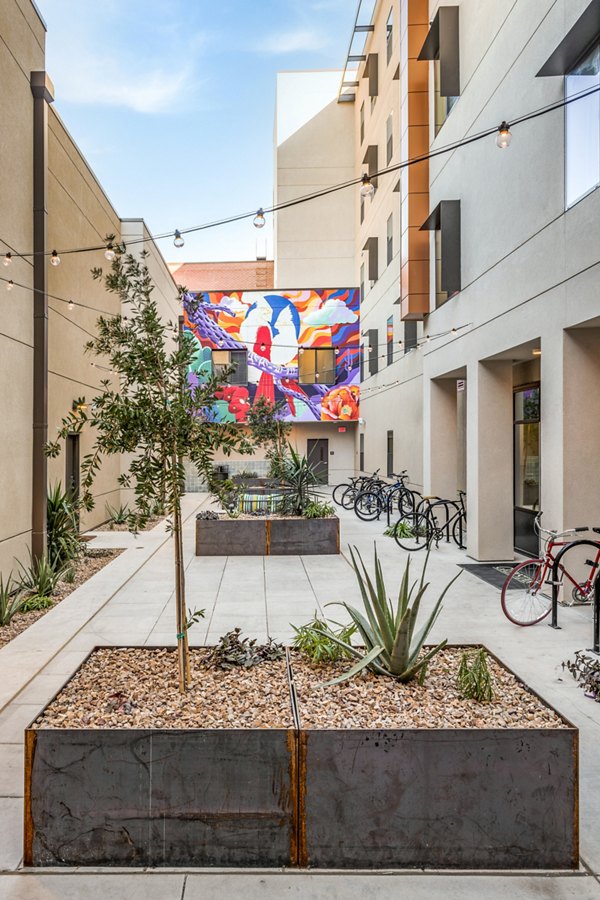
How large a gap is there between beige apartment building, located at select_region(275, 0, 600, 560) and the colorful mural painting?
6801mm

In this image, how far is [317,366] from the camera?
2398 cm

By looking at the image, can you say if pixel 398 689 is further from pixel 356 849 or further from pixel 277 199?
pixel 277 199

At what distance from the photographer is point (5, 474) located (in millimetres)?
7043

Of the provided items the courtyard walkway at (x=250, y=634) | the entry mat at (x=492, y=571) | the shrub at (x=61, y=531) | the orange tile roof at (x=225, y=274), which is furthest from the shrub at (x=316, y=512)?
the orange tile roof at (x=225, y=274)

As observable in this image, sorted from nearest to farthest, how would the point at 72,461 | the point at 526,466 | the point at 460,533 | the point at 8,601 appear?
the point at 8,601 < the point at 526,466 < the point at 460,533 < the point at 72,461

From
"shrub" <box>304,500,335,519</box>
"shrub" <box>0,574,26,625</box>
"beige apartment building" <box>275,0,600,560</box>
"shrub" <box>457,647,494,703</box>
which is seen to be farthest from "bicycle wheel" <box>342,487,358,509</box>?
"shrub" <box>457,647,494,703</box>

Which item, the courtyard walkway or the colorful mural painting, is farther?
the colorful mural painting

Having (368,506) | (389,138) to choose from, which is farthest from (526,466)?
(389,138)

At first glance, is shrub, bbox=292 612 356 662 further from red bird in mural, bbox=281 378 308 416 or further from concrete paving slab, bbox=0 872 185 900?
red bird in mural, bbox=281 378 308 416

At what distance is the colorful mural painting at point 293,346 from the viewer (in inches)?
933

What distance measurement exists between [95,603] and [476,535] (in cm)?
564

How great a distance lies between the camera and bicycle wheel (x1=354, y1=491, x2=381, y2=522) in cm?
1488

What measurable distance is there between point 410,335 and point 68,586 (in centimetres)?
1024

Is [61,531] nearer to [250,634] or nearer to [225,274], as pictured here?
[250,634]
